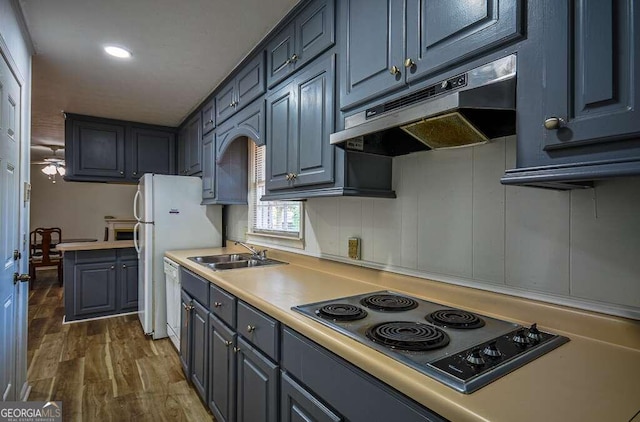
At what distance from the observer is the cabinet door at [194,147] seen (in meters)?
3.59

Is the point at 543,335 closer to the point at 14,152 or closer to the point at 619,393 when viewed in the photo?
the point at 619,393

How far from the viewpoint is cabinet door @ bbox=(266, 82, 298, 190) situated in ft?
6.32

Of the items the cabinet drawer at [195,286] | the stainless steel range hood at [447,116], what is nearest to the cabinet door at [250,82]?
the stainless steel range hood at [447,116]

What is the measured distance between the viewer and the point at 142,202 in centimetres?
356

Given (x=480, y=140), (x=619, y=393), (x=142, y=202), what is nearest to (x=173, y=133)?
(x=142, y=202)

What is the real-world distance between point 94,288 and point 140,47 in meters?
2.94

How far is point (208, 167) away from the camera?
335 centimetres

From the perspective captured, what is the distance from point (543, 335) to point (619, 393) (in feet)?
1.02

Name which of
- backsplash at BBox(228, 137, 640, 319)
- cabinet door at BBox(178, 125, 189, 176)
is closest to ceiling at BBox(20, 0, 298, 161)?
cabinet door at BBox(178, 125, 189, 176)

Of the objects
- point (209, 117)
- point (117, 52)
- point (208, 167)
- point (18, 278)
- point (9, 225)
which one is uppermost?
point (117, 52)

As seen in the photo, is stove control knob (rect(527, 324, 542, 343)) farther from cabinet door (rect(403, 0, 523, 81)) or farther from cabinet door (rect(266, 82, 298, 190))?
cabinet door (rect(266, 82, 298, 190))

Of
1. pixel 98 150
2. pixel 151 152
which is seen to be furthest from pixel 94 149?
pixel 151 152

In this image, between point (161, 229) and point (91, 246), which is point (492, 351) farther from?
point (91, 246)

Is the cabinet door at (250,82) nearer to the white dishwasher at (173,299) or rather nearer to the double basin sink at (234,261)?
the double basin sink at (234,261)
